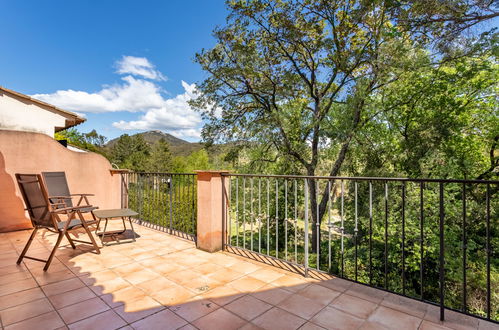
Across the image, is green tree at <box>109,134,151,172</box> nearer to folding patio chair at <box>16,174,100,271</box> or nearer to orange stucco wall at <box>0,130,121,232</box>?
orange stucco wall at <box>0,130,121,232</box>

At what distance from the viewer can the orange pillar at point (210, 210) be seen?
3.37 metres

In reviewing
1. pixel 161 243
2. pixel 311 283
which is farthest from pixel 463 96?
pixel 161 243

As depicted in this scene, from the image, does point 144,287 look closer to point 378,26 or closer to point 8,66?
point 378,26

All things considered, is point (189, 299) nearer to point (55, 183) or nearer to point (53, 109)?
point (55, 183)

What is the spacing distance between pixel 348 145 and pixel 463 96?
437 cm

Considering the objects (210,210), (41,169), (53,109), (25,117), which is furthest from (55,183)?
(53,109)

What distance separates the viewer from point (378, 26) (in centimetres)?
877

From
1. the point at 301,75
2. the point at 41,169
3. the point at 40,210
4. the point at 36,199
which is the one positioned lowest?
the point at 40,210

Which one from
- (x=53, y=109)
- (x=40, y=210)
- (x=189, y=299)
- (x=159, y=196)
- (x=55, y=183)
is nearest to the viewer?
(x=189, y=299)

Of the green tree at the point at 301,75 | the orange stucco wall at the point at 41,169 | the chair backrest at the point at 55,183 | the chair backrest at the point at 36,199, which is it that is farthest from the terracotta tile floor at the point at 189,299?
the green tree at the point at 301,75

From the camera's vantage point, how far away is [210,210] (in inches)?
133

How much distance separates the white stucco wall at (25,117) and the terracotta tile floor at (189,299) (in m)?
5.16

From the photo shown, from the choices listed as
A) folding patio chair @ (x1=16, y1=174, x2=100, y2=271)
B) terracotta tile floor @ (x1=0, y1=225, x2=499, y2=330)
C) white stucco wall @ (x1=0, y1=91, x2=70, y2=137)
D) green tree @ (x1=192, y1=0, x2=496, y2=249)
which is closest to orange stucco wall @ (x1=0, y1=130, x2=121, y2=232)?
terracotta tile floor @ (x1=0, y1=225, x2=499, y2=330)

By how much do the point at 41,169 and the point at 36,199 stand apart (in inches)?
90.9
